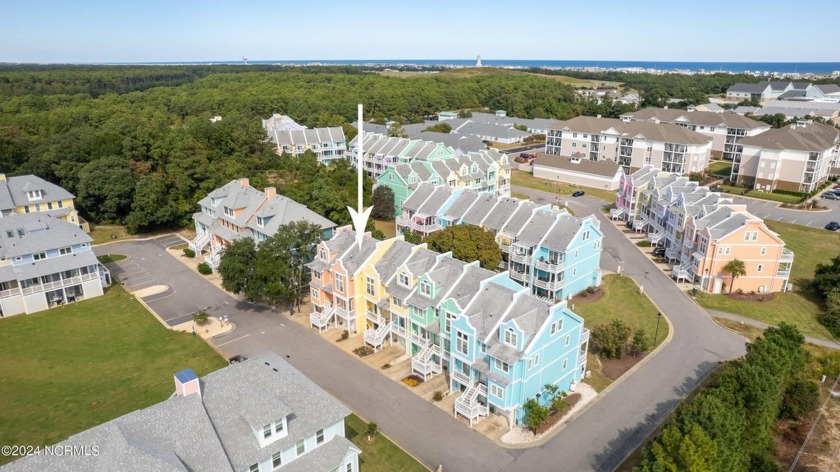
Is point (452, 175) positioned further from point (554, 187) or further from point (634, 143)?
point (634, 143)

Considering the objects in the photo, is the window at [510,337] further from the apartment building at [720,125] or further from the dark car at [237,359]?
the apartment building at [720,125]

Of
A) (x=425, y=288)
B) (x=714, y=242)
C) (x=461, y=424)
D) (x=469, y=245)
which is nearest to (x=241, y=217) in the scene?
(x=469, y=245)

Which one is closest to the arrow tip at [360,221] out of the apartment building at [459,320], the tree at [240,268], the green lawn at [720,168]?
the apartment building at [459,320]

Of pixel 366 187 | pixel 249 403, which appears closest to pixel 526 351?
pixel 249 403

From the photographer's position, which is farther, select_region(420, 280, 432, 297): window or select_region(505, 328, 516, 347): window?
select_region(420, 280, 432, 297): window

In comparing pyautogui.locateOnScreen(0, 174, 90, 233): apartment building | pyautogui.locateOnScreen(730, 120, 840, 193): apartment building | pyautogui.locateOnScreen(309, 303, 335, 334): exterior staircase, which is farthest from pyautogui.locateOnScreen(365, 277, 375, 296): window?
pyautogui.locateOnScreen(730, 120, 840, 193): apartment building

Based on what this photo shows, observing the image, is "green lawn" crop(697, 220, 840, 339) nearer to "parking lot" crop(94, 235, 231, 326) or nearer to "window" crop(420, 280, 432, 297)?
"window" crop(420, 280, 432, 297)

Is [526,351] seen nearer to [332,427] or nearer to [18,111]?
[332,427]
